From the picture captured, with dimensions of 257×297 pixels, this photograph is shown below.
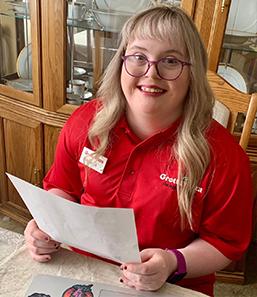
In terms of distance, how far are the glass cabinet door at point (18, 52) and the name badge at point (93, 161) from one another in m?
0.75

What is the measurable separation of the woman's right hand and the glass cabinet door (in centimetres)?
95

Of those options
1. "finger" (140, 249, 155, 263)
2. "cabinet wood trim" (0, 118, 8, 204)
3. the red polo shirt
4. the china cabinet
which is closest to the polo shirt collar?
the red polo shirt

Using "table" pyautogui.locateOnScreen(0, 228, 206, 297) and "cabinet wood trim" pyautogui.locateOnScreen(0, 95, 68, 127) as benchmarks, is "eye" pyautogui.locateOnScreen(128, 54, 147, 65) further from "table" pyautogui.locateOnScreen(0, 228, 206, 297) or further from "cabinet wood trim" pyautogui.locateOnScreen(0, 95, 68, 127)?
"cabinet wood trim" pyautogui.locateOnScreen(0, 95, 68, 127)

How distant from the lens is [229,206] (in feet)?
3.03

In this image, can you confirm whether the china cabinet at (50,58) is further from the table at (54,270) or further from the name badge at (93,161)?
the table at (54,270)

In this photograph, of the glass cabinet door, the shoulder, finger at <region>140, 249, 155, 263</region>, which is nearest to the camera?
finger at <region>140, 249, 155, 263</region>

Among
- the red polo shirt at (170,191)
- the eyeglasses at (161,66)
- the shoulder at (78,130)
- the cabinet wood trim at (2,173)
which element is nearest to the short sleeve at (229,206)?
the red polo shirt at (170,191)

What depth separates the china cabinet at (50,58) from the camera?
1.50m

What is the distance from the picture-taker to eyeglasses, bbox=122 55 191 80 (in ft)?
2.96

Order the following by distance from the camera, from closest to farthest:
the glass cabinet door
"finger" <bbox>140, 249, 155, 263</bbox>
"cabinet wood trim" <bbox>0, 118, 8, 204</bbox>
Result: "finger" <bbox>140, 249, 155, 263</bbox>, the glass cabinet door, "cabinet wood trim" <bbox>0, 118, 8, 204</bbox>

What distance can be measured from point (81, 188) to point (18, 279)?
0.41 metres

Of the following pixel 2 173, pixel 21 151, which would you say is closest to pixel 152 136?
pixel 21 151

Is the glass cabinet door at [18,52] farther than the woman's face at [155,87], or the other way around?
the glass cabinet door at [18,52]

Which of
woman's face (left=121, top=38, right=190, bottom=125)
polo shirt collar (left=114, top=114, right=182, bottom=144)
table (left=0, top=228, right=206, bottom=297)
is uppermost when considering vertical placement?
woman's face (left=121, top=38, right=190, bottom=125)
